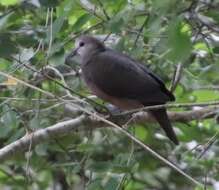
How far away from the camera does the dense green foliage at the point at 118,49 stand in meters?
1.76

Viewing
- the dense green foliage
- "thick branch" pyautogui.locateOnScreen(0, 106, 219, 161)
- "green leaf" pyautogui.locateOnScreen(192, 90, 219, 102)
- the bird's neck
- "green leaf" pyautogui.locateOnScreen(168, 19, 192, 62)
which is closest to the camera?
"green leaf" pyautogui.locateOnScreen(168, 19, 192, 62)

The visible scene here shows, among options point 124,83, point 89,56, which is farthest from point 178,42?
point 89,56

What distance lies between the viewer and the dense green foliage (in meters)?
1.76

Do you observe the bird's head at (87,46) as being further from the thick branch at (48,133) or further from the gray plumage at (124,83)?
the thick branch at (48,133)

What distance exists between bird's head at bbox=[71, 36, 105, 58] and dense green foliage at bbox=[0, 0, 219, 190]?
0.34ft

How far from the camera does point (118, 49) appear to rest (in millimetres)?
2355

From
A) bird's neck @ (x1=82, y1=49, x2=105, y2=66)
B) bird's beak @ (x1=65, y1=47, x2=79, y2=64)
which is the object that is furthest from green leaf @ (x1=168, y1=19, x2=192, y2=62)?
bird's neck @ (x1=82, y1=49, x2=105, y2=66)

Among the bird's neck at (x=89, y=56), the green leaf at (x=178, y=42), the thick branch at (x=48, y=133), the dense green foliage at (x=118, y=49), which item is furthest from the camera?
the bird's neck at (x=89, y=56)

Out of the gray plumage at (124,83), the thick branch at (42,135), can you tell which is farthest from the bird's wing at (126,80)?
the thick branch at (42,135)

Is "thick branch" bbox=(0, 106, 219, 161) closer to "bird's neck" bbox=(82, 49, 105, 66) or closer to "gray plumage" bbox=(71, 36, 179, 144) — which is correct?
"gray plumage" bbox=(71, 36, 179, 144)

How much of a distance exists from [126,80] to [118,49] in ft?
0.99

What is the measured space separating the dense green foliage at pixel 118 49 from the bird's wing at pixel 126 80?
0.07 m

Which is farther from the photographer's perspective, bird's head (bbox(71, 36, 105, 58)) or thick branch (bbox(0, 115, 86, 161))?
bird's head (bbox(71, 36, 105, 58))

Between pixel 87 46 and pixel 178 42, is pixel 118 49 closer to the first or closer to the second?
pixel 87 46
